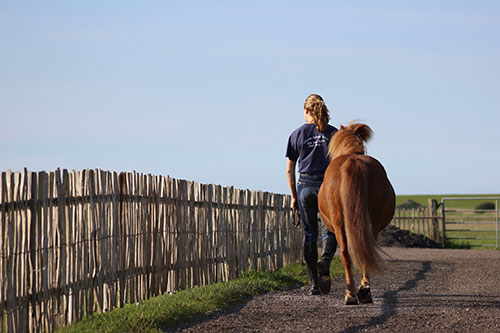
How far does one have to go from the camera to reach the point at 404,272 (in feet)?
46.6

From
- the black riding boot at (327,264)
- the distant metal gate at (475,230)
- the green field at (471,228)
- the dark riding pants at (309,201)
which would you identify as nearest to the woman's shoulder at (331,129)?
the dark riding pants at (309,201)

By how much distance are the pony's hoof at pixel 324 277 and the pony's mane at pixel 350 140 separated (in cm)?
126

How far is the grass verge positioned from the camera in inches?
278

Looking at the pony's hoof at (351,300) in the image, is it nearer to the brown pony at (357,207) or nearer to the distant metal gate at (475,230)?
the brown pony at (357,207)

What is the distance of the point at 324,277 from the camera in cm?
909

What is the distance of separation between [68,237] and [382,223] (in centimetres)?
341

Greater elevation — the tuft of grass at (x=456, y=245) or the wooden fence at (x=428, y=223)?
the wooden fence at (x=428, y=223)

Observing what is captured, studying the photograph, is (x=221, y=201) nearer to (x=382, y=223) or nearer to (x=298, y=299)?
(x=298, y=299)

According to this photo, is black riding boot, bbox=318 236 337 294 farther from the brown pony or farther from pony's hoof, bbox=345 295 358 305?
pony's hoof, bbox=345 295 358 305

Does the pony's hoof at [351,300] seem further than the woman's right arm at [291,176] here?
No

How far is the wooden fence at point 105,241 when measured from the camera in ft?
21.7

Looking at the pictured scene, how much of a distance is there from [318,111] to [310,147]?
458mm

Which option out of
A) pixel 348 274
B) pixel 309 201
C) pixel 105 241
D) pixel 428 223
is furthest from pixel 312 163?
pixel 428 223

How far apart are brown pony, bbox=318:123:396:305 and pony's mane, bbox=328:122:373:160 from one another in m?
0.01
